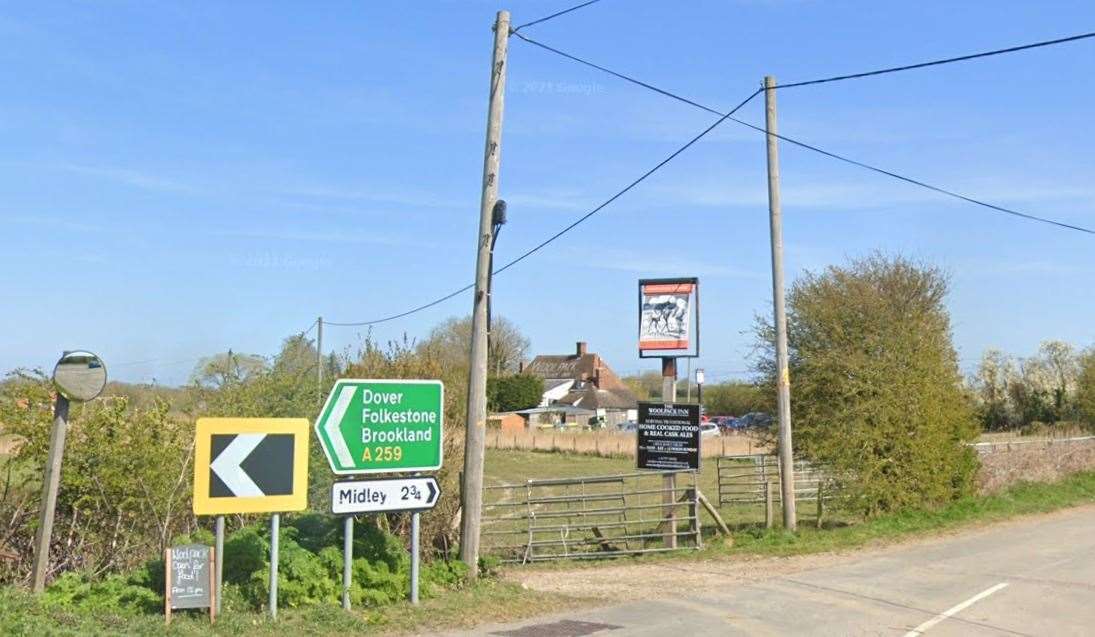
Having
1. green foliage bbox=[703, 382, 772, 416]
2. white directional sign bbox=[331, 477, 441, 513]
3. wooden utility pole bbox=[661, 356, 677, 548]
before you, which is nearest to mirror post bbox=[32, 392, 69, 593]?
white directional sign bbox=[331, 477, 441, 513]

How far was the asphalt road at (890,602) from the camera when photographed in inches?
423

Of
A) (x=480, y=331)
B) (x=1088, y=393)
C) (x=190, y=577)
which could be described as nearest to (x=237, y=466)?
(x=190, y=577)

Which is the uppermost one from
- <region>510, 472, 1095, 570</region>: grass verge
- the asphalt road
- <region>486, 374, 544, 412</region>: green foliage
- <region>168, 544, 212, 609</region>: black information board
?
<region>486, 374, 544, 412</region>: green foliage

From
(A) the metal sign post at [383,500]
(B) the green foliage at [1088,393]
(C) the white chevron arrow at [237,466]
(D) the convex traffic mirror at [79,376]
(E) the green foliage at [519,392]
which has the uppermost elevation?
(E) the green foliage at [519,392]

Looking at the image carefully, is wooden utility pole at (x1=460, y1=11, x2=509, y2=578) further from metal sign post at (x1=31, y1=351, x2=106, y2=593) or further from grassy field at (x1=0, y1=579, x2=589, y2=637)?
metal sign post at (x1=31, y1=351, x2=106, y2=593)

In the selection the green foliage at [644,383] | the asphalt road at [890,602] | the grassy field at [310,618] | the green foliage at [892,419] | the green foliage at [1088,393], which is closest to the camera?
the grassy field at [310,618]

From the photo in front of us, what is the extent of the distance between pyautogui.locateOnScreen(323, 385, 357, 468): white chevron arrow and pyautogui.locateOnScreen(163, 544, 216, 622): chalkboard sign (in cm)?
171

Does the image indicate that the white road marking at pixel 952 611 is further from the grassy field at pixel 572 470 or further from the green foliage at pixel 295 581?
the grassy field at pixel 572 470

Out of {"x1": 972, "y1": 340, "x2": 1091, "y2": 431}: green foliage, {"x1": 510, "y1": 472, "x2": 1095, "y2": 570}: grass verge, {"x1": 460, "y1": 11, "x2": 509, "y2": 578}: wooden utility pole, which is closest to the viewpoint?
{"x1": 460, "y1": 11, "x2": 509, "y2": 578}: wooden utility pole

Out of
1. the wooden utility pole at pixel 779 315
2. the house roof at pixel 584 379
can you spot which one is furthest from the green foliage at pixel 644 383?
the wooden utility pole at pixel 779 315

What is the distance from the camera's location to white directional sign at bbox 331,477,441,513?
10.9 metres

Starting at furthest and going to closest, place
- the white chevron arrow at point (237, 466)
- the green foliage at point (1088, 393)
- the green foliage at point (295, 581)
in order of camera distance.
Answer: the green foliage at point (1088, 393)
the green foliage at point (295, 581)
the white chevron arrow at point (237, 466)

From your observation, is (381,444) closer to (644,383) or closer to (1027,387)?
(1027,387)

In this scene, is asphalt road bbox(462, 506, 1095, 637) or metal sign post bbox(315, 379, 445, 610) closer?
asphalt road bbox(462, 506, 1095, 637)
